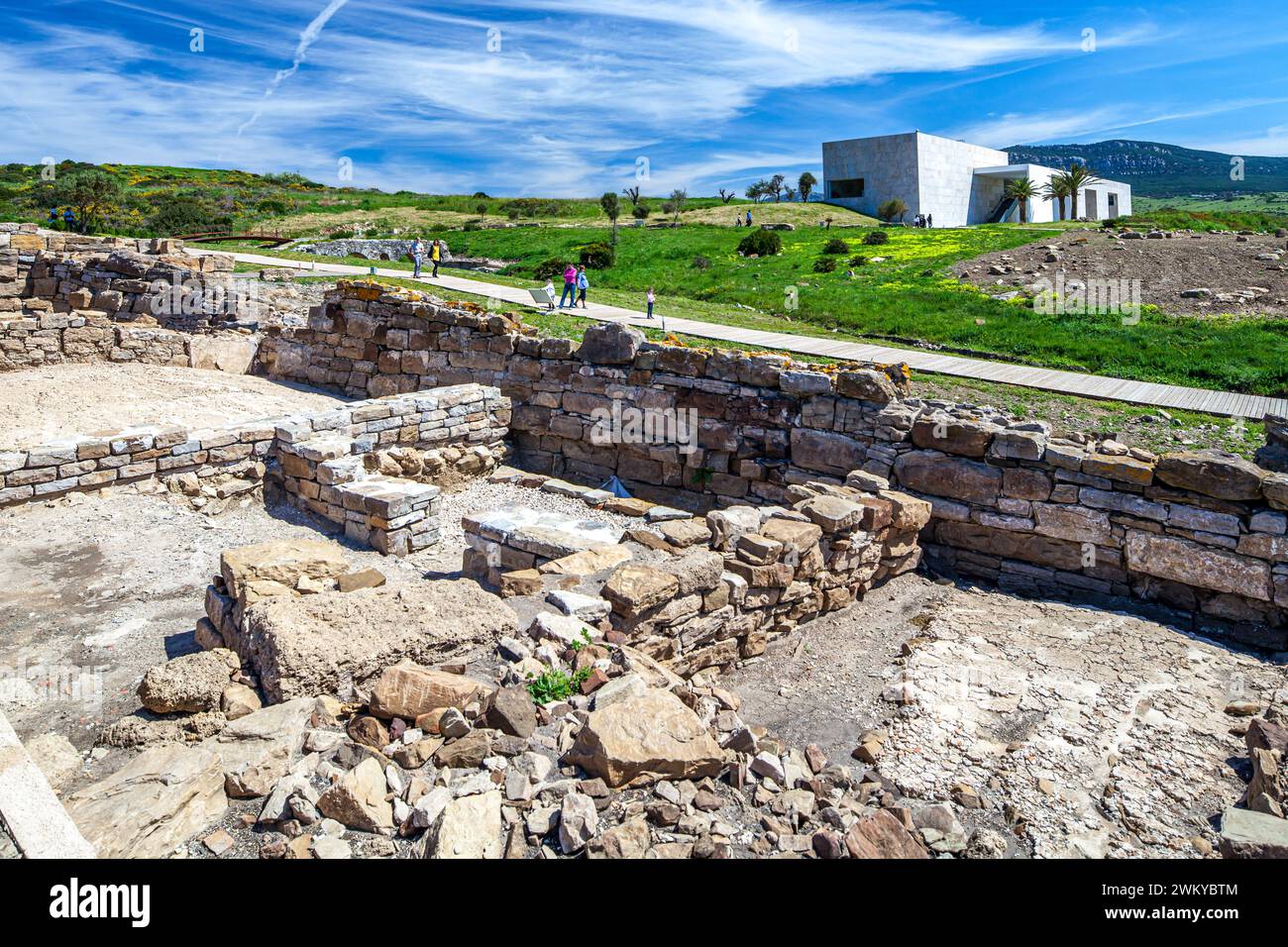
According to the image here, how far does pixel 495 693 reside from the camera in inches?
174

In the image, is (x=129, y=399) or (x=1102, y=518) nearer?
(x=1102, y=518)

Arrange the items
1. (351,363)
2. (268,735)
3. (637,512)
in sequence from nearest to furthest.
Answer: (268,735)
(637,512)
(351,363)

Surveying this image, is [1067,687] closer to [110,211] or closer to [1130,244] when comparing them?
[1130,244]

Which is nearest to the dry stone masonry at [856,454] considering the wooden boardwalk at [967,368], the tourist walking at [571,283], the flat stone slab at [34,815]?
the wooden boardwalk at [967,368]

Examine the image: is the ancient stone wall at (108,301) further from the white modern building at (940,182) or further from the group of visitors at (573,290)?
the white modern building at (940,182)

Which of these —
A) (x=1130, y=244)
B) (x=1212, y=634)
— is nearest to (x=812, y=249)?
(x=1130, y=244)

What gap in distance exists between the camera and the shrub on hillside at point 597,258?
32.7 meters

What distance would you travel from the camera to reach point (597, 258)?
32.9 metres

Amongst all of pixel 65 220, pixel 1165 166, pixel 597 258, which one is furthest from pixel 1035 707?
pixel 1165 166

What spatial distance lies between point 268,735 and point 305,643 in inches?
26.0

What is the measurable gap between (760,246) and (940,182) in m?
25.7

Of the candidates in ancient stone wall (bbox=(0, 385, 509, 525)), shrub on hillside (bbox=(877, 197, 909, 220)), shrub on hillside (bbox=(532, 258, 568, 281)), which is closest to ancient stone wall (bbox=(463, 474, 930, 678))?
ancient stone wall (bbox=(0, 385, 509, 525))

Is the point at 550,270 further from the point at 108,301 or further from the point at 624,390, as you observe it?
the point at 624,390
